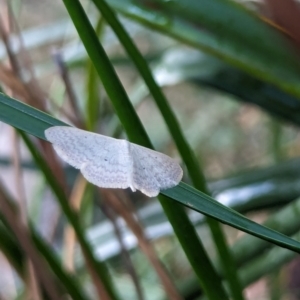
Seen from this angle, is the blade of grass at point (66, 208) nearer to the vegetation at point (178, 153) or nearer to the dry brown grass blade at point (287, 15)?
the vegetation at point (178, 153)

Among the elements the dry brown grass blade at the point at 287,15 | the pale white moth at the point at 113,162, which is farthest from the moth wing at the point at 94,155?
the dry brown grass blade at the point at 287,15

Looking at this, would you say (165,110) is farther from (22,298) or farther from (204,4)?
(22,298)

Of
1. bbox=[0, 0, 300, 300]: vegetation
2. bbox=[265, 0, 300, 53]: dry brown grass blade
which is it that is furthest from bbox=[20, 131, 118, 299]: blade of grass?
bbox=[265, 0, 300, 53]: dry brown grass blade

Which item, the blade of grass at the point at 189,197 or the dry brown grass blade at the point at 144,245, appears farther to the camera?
the dry brown grass blade at the point at 144,245

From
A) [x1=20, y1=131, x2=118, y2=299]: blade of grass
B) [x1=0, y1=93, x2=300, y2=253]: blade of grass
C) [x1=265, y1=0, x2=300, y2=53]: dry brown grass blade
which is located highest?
[x1=265, y1=0, x2=300, y2=53]: dry brown grass blade

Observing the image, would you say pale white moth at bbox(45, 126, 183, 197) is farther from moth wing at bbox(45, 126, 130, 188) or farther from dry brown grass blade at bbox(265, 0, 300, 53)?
dry brown grass blade at bbox(265, 0, 300, 53)

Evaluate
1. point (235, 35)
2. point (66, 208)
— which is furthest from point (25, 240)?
point (235, 35)
